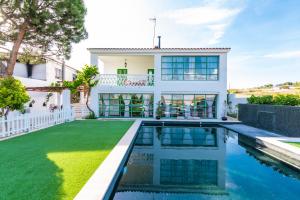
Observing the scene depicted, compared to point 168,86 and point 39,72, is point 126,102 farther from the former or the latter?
point 39,72

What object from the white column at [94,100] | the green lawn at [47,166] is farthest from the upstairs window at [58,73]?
the green lawn at [47,166]

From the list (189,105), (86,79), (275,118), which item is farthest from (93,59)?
(275,118)

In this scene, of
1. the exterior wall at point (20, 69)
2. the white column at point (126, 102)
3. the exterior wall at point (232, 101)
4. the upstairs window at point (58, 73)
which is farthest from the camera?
the upstairs window at point (58, 73)

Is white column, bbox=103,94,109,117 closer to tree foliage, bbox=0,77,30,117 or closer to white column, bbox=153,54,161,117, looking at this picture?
white column, bbox=153,54,161,117

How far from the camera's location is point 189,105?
21.2m

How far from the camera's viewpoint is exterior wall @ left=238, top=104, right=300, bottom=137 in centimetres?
1197

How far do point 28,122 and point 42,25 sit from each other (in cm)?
885

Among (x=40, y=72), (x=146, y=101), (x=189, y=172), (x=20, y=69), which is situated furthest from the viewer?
(x=40, y=72)

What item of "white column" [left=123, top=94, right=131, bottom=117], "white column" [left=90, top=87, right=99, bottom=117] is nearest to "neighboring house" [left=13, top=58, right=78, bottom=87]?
"white column" [left=90, top=87, right=99, bottom=117]

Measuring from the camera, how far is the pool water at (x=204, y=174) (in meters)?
5.56

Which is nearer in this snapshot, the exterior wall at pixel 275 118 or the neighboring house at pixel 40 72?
the exterior wall at pixel 275 118

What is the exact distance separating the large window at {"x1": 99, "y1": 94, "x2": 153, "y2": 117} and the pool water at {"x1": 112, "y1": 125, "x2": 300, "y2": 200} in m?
9.95

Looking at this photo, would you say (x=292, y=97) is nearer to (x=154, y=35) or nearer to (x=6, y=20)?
(x=154, y=35)

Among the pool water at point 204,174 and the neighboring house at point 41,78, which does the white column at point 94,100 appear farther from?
the pool water at point 204,174
